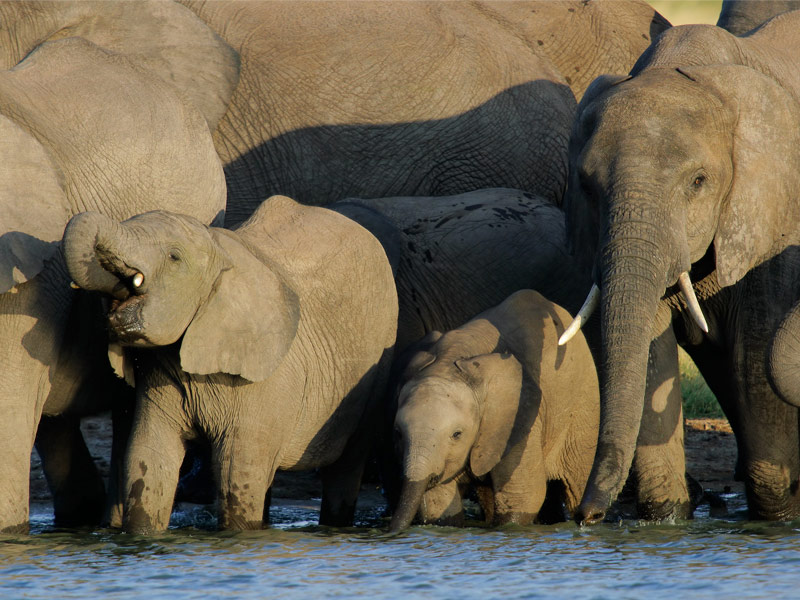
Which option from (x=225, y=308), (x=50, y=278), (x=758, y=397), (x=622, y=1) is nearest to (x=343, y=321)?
(x=225, y=308)

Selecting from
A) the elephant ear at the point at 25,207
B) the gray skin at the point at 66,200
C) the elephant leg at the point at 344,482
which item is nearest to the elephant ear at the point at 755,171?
the elephant leg at the point at 344,482

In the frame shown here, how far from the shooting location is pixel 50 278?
246 inches

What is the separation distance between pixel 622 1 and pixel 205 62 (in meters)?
2.88

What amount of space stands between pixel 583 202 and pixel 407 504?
140 centimetres

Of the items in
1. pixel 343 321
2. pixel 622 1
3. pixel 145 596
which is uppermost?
pixel 622 1

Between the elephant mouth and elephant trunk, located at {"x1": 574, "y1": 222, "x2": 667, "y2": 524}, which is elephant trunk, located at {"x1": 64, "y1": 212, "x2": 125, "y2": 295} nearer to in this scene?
the elephant mouth

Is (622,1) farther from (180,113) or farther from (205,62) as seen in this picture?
(180,113)

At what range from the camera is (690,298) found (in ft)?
21.0

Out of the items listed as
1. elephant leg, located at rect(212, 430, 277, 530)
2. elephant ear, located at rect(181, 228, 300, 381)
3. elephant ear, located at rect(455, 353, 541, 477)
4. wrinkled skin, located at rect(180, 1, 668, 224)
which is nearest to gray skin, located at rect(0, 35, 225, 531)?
elephant ear, located at rect(181, 228, 300, 381)

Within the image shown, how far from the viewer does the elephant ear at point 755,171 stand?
650 centimetres

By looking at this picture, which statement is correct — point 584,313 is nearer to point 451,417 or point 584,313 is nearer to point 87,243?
point 451,417

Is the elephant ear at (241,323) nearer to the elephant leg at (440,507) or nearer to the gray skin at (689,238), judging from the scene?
the elephant leg at (440,507)

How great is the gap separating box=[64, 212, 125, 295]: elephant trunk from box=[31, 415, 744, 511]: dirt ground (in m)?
2.50

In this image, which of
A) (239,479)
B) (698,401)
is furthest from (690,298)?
(698,401)
